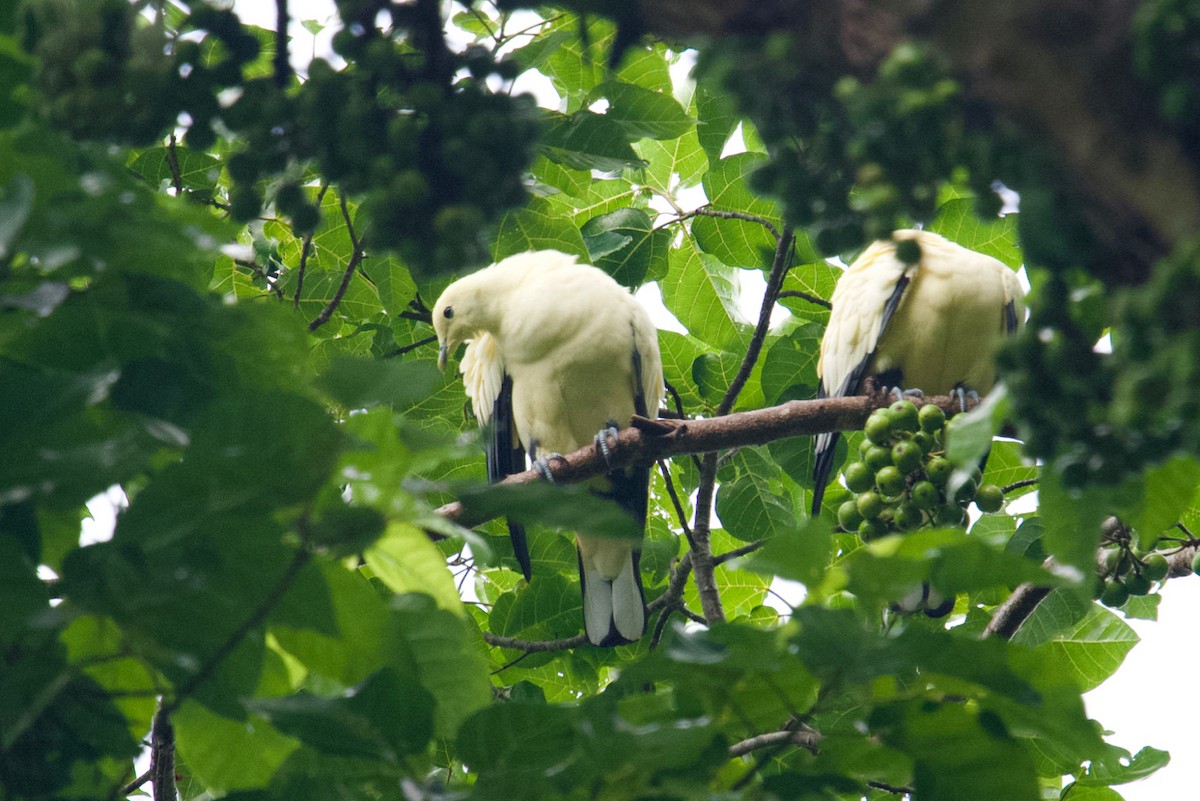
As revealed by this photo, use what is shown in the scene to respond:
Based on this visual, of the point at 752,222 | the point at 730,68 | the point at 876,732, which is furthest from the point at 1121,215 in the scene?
the point at 752,222

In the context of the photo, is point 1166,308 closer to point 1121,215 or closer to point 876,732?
point 1121,215

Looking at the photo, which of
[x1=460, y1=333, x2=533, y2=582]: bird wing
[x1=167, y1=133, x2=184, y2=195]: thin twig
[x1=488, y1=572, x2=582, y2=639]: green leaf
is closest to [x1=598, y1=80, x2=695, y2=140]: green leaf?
[x1=167, y1=133, x2=184, y2=195]: thin twig

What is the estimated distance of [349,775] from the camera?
1.52 metres

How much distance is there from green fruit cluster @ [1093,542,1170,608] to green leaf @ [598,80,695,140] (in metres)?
1.65

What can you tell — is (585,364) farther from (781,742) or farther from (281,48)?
(781,742)

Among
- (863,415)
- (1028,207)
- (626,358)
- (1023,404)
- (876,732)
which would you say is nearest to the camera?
(1028,207)

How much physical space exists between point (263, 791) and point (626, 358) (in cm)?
363

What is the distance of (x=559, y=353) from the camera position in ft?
16.6

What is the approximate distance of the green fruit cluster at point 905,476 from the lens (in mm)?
3180

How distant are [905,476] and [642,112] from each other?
1.28m

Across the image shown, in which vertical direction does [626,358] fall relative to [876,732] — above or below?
above

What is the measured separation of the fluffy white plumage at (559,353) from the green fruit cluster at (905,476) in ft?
4.95

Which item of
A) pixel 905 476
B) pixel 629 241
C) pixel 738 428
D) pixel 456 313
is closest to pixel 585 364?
pixel 456 313

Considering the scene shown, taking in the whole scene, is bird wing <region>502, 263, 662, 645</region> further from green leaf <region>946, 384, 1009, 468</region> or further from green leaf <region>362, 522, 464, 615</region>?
green leaf <region>946, 384, 1009, 468</region>
